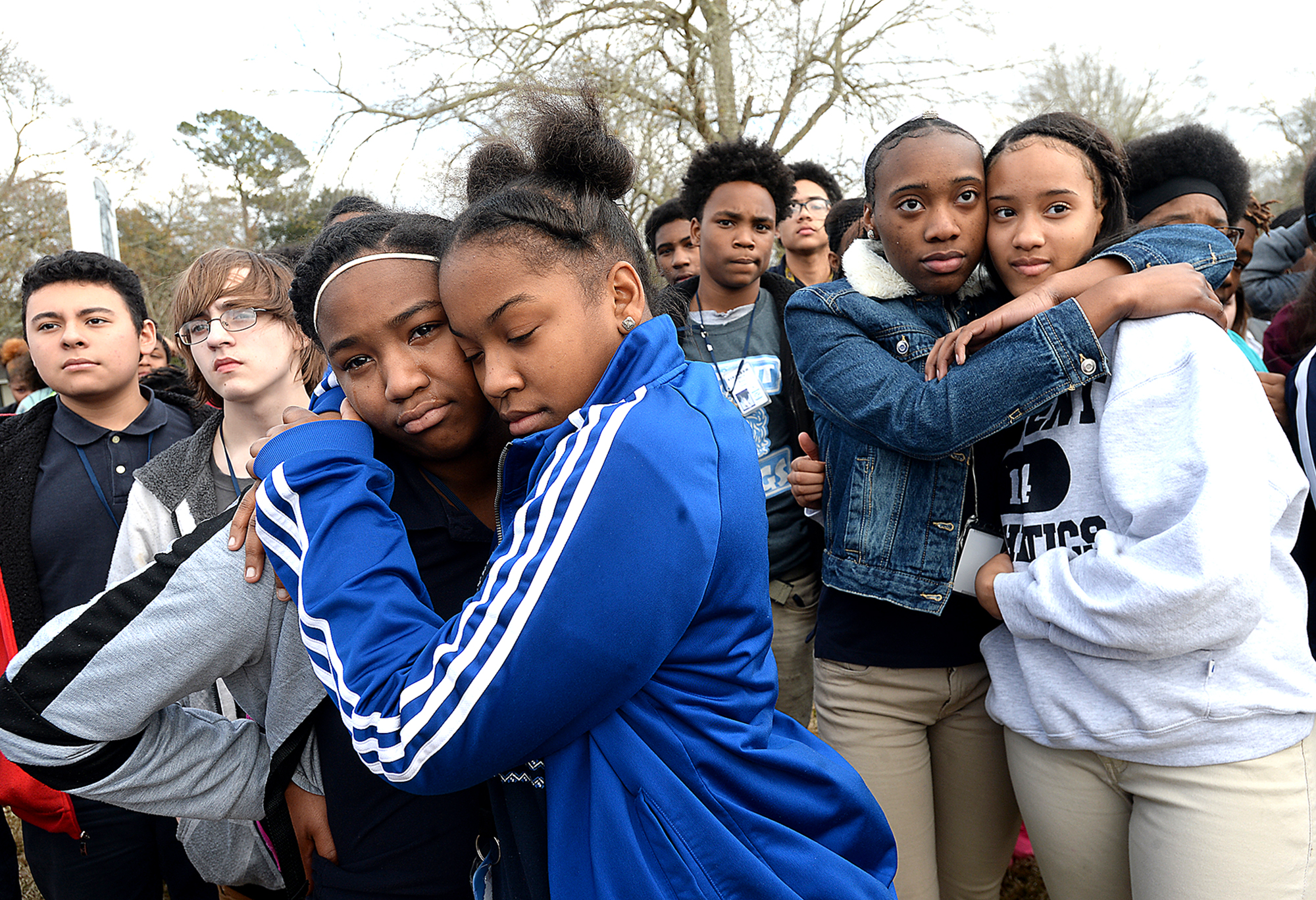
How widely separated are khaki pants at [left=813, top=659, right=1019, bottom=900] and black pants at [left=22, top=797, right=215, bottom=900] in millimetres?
2248

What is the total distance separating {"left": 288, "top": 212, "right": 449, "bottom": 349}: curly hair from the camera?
153 centimetres

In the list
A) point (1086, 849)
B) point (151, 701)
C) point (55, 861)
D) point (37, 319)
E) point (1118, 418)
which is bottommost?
point (55, 861)

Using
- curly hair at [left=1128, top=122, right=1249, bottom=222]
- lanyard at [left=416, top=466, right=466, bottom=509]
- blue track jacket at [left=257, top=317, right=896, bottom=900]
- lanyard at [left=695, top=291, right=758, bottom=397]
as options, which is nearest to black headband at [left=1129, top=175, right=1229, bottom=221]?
curly hair at [left=1128, top=122, right=1249, bottom=222]

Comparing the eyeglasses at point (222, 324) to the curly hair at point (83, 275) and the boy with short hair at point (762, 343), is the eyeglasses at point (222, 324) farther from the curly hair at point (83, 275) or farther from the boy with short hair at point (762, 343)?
the boy with short hair at point (762, 343)

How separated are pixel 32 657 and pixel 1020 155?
2190 millimetres

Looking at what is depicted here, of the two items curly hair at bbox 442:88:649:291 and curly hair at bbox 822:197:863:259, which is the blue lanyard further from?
curly hair at bbox 822:197:863:259

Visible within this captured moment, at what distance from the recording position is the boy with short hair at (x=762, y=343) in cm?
328

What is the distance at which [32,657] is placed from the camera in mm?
1230

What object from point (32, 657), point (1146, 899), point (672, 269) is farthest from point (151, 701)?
point (672, 269)

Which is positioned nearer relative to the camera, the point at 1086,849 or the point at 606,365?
the point at 606,365

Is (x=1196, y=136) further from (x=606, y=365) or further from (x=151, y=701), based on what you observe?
(x=151, y=701)

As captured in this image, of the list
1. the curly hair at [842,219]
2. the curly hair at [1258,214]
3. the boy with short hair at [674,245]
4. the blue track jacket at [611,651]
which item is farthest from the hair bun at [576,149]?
the curly hair at [1258,214]

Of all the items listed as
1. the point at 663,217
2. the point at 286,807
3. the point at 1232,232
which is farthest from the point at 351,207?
the point at 1232,232

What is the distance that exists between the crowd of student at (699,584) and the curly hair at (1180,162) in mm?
308
